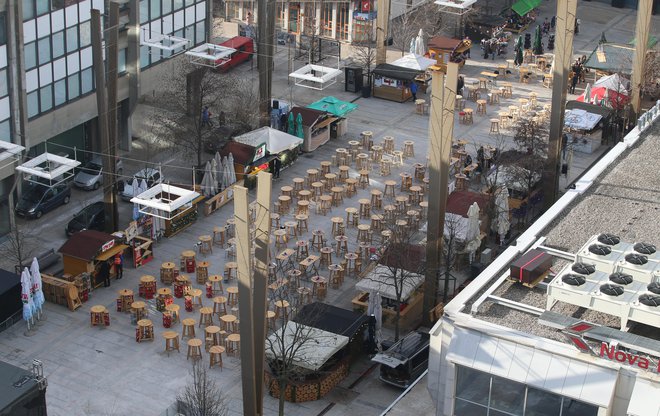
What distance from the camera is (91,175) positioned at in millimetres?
67625

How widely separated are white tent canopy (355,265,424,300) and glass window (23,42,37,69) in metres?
20.0

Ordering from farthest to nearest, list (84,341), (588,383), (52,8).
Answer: (52,8) < (84,341) < (588,383)

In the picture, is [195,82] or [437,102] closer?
[437,102]

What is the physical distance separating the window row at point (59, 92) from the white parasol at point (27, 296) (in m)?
13.1

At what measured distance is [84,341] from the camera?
179 feet

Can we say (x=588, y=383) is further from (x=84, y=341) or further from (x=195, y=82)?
(x=195, y=82)

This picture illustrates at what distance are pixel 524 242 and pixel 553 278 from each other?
349 centimetres

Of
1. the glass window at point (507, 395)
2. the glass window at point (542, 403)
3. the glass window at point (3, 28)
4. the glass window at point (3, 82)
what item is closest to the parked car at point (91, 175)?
the glass window at point (3, 82)

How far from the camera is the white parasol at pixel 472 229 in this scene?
6009 cm

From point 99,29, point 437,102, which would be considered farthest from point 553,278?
point 99,29

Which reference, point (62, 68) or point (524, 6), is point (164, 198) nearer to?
point (62, 68)

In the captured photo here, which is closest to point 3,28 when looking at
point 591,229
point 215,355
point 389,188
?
point 215,355

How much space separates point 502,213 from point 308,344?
15432mm

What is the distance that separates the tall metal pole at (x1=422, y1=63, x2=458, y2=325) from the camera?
51.8 metres
